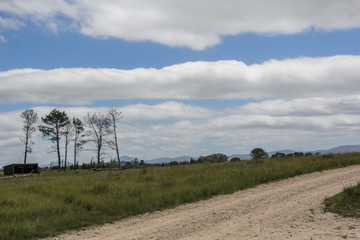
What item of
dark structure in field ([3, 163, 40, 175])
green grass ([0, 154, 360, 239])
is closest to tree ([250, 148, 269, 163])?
green grass ([0, 154, 360, 239])

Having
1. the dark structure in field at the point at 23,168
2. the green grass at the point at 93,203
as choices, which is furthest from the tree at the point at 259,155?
the dark structure in field at the point at 23,168

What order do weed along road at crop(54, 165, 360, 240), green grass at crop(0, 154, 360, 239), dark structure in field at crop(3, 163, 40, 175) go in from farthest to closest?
dark structure in field at crop(3, 163, 40, 175) < green grass at crop(0, 154, 360, 239) < weed along road at crop(54, 165, 360, 240)

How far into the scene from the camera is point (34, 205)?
38.6ft

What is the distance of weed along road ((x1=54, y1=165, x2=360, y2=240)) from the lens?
7359 millimetres

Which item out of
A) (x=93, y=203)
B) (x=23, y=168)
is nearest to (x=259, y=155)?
(x=23, y=168)

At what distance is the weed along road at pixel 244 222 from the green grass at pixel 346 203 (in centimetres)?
32

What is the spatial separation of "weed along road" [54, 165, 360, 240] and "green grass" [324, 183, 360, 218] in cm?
32

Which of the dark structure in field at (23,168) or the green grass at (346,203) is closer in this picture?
Result: the green grass at (346,203)

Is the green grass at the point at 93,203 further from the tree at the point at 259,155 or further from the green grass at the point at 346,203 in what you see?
the tree at the point at 259,155

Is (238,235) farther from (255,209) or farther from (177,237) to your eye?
(255,209)

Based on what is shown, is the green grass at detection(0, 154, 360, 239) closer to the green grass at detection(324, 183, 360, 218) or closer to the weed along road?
the weed along road

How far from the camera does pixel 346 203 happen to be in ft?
32.3

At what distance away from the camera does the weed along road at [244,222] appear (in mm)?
7359

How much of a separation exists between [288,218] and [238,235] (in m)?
1.90
